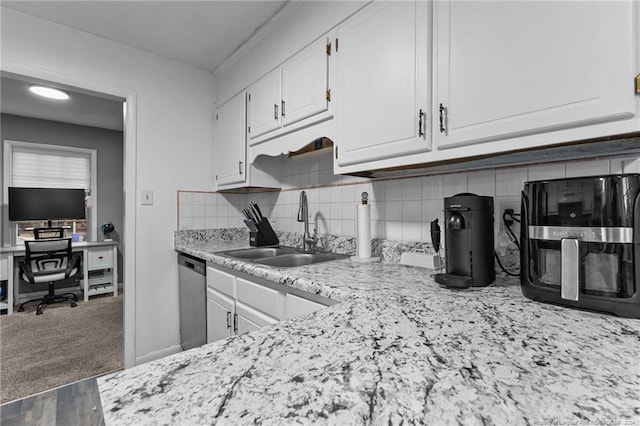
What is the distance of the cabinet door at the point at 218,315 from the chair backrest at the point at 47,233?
3770 millimetres

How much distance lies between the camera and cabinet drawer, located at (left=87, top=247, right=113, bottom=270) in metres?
4.06

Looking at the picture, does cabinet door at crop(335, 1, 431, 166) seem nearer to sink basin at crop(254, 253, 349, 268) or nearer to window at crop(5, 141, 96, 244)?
sink basin at crop(254, 253, 349, 268)

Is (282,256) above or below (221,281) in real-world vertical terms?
above

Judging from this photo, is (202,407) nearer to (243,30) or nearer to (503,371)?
(503,371)

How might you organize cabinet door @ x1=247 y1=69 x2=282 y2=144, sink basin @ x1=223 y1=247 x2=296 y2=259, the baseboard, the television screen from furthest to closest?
1. the television screen
2. the baseboard
3. sink basin @ x1=223 y1=247 x2=296 y2=259
4. cabinet door @ x1=247 y1=69 x2=282 y2=144

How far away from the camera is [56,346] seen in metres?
2.60

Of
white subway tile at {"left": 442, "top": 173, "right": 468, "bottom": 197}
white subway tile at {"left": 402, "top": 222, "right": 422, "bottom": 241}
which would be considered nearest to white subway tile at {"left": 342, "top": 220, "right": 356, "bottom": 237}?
white subway tile at {"left": 402, "top": 222, "right": 422, "bottom": 241}

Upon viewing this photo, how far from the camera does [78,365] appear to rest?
225 cm

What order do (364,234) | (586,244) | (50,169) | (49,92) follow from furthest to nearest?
(50,169) < (49,92) < (364,234) < (586,244)

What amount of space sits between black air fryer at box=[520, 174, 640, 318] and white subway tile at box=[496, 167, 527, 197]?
367 mm

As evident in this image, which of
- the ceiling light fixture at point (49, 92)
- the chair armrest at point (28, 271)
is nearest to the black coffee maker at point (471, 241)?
the ceiling light fixture at point (49, 92)

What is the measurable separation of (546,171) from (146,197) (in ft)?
8.22

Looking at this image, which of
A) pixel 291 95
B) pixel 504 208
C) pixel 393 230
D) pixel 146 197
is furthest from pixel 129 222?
pixel 504 208

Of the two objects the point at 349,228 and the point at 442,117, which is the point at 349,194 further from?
the point at 442,117
